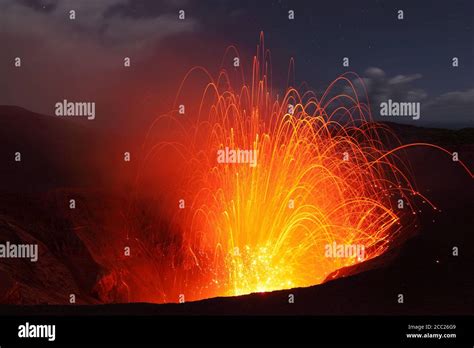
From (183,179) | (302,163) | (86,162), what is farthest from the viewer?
(86,162)

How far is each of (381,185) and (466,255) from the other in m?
10.9

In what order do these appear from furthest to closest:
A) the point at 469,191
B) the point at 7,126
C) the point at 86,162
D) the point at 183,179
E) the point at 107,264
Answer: the point at 7,126 → the point at 86,162 → the point at 183,179 → the point at 107,264 → the point at 469,191

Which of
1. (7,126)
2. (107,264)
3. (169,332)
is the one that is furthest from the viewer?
(7,126)

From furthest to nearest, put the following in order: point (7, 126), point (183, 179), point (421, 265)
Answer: point (7, 126) → point (183, 179) → point (421, 265)

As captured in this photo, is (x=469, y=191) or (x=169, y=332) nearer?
(x=169, y=332)

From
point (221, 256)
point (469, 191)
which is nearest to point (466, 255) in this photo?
point (469, 191)

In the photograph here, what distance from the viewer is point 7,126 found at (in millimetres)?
47969

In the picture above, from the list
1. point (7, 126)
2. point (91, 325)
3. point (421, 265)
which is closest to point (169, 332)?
point (91, 325)

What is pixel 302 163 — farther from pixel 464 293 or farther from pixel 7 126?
pixel 7 126

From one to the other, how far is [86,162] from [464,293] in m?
34.8

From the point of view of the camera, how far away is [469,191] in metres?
20.2

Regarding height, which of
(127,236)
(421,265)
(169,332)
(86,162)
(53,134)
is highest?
(53,134)

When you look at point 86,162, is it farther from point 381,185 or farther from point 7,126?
point 381,185

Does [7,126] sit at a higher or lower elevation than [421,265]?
higher
